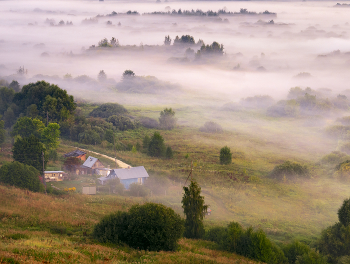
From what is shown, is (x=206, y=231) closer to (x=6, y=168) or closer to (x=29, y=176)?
(x=29, y=176)

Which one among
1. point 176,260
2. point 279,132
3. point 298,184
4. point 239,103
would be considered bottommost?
point 176,260

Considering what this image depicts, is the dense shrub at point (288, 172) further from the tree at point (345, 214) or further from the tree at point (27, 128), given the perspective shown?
the tree at point (27, 128)

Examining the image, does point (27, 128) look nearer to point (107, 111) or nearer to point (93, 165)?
point (93, 165)

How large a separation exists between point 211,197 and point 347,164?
35.7 metres

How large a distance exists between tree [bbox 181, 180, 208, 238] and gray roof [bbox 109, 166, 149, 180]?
28034mm

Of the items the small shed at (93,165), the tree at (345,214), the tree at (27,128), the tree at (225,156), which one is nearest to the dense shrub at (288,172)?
the tree at (225,156)

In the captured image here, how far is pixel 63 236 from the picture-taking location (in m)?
31.3

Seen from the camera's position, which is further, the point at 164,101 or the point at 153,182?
the point at 164,101

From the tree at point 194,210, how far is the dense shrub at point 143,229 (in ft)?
19.9

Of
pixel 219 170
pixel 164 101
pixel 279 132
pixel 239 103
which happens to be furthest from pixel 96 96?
pixel 219 170

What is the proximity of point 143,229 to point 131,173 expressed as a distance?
35381 mm

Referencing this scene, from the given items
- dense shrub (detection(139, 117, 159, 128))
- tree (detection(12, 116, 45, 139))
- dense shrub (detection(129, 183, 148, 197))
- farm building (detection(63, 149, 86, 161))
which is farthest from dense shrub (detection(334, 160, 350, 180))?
dense shrub (detection(139, 117, 159, 128))

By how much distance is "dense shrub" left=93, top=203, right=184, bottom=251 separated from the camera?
29938mm

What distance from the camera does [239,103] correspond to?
18312 cm
